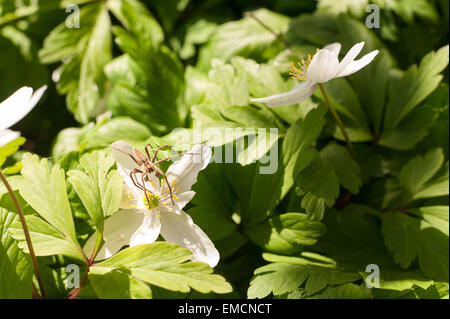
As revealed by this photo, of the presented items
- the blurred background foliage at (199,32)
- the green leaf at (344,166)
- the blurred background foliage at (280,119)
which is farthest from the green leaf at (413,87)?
the blurred background foliage at (199,32)

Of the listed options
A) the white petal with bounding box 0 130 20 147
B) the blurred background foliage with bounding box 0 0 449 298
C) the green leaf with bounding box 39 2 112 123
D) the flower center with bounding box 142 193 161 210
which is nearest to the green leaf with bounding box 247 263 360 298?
the blurred background foliage with bounding box 0 0 449 298

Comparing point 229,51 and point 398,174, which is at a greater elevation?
point 229,51

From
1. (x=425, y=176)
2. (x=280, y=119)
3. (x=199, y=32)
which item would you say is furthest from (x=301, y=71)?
(x=199, y=32)

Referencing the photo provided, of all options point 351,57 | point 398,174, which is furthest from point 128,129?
point 398,174

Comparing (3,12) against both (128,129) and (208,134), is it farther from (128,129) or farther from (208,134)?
(208,134)

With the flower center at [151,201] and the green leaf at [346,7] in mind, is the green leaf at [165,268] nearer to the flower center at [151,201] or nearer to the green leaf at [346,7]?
the flower center at [151,201]

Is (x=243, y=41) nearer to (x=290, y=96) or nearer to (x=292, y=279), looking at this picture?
(x=290, y=96)

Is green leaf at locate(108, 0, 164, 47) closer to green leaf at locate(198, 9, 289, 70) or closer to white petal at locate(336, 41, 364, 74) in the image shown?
green leaf at locate(198, 9, 289, 70)
